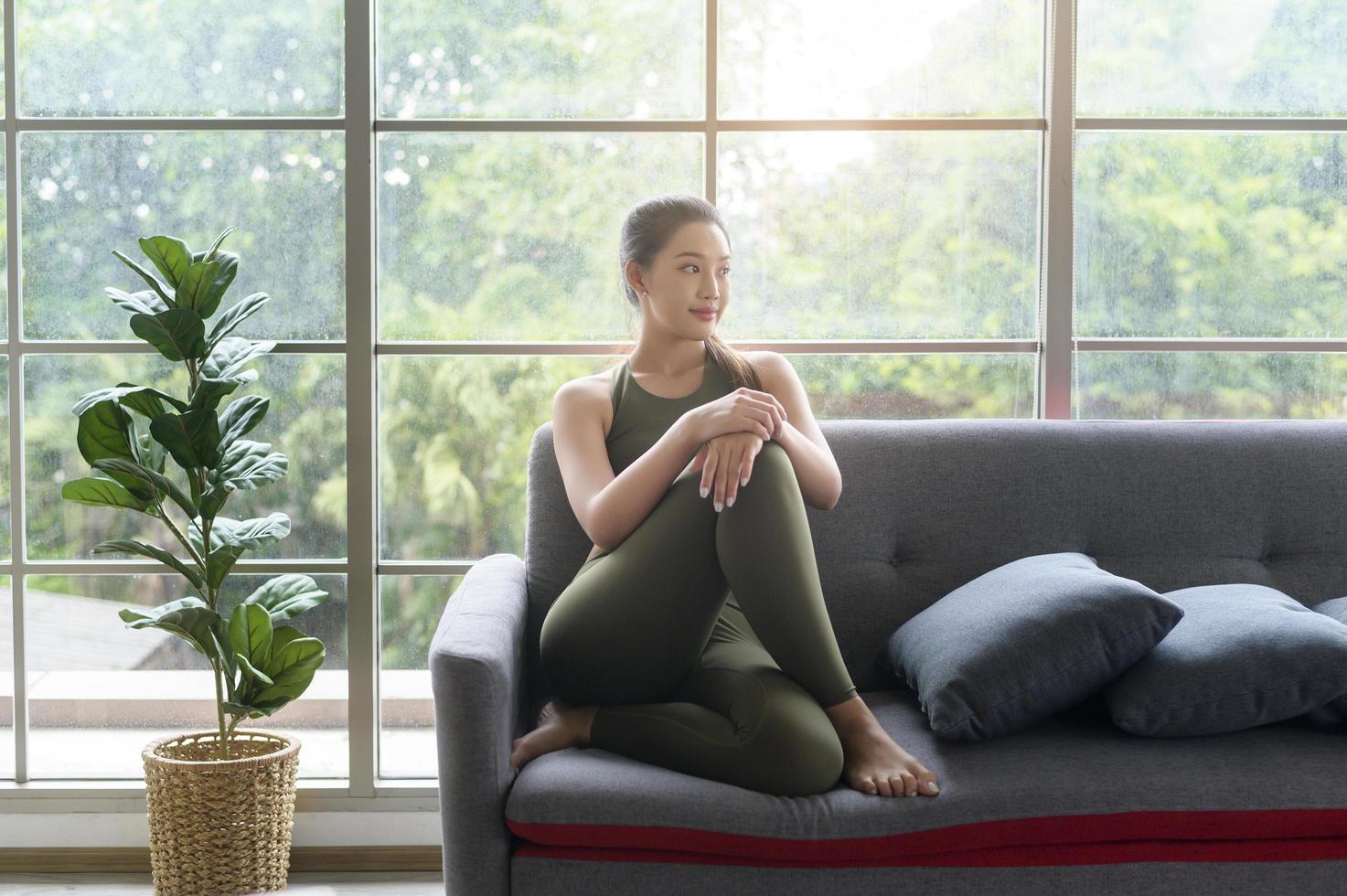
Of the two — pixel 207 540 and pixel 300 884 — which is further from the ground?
pixel 207 540

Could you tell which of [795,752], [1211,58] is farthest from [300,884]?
[1211,58]

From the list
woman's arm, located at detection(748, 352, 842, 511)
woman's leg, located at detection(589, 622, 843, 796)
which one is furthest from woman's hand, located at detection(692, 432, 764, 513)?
woman's leg, located at detection(589, 622, 843, 796)

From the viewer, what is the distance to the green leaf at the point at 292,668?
2234mm

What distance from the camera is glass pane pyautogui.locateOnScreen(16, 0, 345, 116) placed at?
8.02 feet

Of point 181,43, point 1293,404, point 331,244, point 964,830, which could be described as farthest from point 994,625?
point 181,43

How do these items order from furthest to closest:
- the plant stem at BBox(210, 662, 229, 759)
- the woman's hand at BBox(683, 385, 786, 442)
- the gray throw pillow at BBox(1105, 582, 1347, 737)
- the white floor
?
the white floor → the plant stem at BBox(210, 662, 229, 759) → the woman's hand at BBox(683, 385, 786, 442) → the gray throw pillow at BBox(1105, 582, 1347, 737)

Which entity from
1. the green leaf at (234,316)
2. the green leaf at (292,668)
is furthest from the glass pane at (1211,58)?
the green leaf at (292,668)

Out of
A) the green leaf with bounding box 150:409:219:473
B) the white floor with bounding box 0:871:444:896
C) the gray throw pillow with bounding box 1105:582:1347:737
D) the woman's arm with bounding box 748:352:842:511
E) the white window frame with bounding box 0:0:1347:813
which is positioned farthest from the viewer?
the white window frame with bounding box 0:0:1347:813

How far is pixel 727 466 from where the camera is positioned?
1.71 m

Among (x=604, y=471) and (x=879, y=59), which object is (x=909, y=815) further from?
(x=879, y=59)

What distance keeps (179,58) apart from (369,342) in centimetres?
75

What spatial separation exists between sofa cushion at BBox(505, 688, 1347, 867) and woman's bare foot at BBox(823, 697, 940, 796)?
16mm

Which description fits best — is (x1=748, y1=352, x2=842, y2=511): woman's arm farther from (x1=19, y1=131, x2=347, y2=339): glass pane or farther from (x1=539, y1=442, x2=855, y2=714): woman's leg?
(x1=19, y1=131, x2=347, y2=339): glass pane

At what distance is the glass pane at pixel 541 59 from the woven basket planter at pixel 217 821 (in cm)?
142
